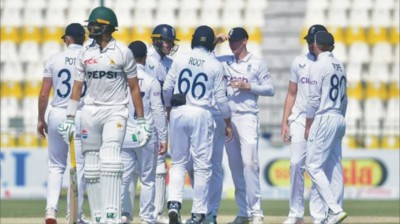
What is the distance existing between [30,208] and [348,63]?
19264mm

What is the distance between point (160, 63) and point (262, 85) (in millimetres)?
1374

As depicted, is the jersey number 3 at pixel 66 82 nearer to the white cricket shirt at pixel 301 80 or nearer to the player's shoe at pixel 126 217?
the player's shoe at pixel 126 217

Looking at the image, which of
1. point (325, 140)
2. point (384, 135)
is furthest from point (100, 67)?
point (384, 135)

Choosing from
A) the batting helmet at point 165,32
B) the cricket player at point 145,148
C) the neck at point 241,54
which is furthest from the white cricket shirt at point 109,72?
the neck at point 241,54

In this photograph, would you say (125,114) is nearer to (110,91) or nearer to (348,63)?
(110,91)

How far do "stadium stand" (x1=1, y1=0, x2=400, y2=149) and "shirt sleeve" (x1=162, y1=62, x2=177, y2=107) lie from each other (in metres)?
23.0

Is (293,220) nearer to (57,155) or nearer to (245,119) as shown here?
(245,119)

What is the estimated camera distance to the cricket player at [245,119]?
1600cm

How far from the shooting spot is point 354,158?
102 ft

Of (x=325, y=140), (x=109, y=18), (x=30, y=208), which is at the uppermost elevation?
(x=109, y=18)

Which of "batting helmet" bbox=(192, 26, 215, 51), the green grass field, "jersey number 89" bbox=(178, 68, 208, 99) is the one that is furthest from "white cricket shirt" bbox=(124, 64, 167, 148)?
the green grass field

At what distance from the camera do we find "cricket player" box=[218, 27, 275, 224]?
16000 millimetres

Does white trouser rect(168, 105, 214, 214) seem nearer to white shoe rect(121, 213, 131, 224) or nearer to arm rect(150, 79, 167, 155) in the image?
arm rect(150, 79, 167, 155)

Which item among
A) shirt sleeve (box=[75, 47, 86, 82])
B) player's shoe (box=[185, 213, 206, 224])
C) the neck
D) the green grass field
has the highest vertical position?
the neck
